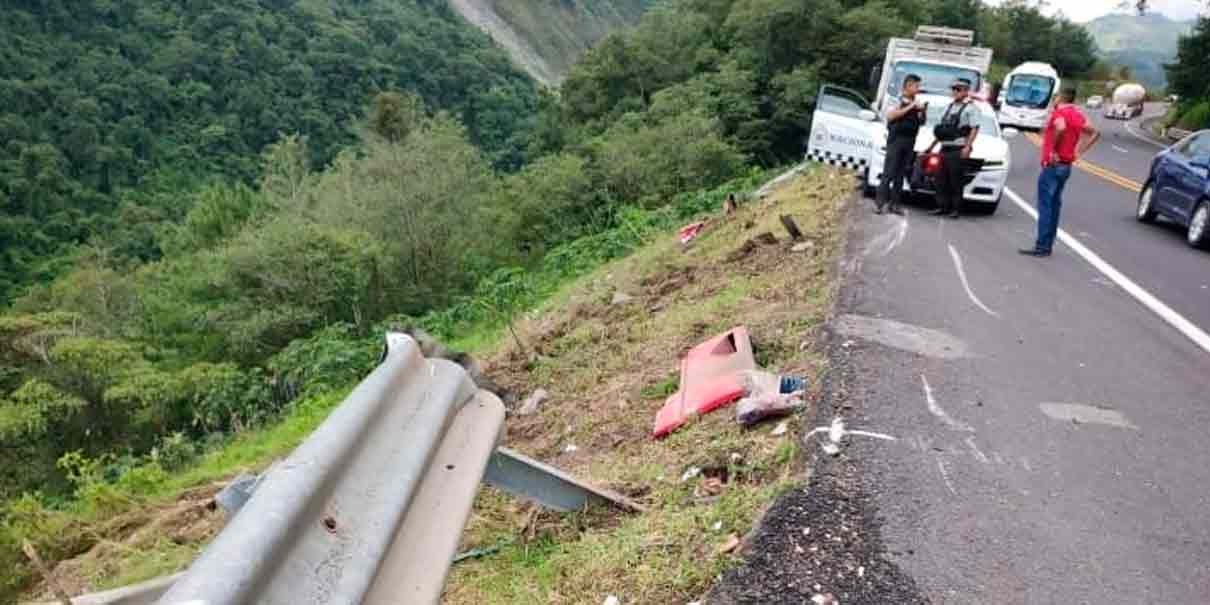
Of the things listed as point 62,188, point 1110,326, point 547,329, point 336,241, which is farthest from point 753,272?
point 62,188

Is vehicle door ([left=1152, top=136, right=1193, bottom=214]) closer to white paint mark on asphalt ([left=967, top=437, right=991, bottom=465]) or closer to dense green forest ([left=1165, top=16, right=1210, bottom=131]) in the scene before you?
white paint mark on asphalt ([left=967, top=437, right=991, bottom=465])

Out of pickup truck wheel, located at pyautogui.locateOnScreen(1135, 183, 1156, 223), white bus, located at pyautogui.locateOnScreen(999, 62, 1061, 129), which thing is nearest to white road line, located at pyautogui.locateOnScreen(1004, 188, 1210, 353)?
pickup truck wheel, located at pyautogui.locateOnScreen(1135, 183, 1156, 223)

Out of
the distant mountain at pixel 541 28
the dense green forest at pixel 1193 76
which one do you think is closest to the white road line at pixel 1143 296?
the dense green forest at pixel 1193 76

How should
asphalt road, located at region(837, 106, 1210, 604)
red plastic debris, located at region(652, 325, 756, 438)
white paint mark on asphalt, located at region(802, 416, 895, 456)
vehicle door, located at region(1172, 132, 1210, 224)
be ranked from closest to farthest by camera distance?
asphalt road, located at region(837, 106, 1210, 604) < white paint mark on asphalt, located at region(802, 416, 895, 456) < red plastic debris, located at region(652, 325, 756, 438) < vehicle door, located at region(1172, 132, 1210, 224)

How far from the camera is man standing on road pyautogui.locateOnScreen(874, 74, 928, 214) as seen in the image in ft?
31.6

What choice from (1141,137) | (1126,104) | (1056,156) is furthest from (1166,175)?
(1126,104)

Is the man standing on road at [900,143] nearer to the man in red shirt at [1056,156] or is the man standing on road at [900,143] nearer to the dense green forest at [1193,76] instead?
the man in red shirt at [1056,156]

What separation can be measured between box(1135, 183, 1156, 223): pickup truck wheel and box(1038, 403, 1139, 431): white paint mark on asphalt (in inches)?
371

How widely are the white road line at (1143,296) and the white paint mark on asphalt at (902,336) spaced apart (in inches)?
82.0

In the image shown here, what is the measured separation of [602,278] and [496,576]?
806cm

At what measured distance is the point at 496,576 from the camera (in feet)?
10.2

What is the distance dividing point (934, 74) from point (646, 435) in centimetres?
1350

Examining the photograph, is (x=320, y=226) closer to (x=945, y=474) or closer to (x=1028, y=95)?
(x=1028, y=95)

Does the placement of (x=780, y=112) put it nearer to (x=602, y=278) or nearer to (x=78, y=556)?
(x=602, y=278)
